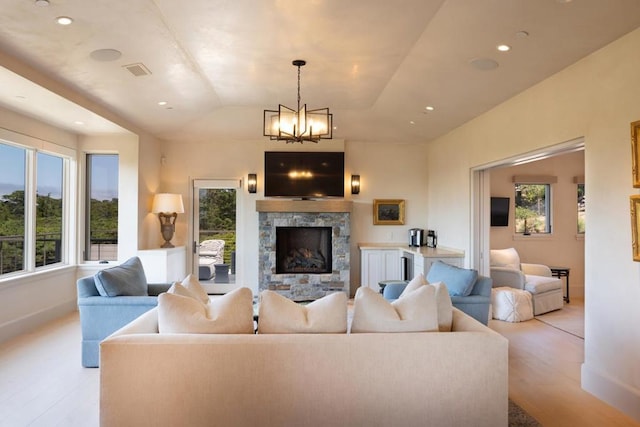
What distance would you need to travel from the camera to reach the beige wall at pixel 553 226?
7352 millimetres

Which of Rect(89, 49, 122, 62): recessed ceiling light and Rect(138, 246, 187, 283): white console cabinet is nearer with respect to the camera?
Rect(89, 49, 122, 62): recessed ceiling light

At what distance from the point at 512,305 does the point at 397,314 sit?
149 inches

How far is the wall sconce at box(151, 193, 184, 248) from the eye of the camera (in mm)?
6473

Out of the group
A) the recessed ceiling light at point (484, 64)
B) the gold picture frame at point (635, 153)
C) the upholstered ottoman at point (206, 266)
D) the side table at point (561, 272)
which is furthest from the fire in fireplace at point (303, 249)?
the gold picture frame at point (635, 153)

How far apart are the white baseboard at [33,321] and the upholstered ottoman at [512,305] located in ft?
19.3

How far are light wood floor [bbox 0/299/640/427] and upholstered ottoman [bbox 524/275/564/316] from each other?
885mm

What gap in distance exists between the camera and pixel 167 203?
6473mm

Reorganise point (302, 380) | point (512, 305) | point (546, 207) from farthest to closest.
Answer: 1. point (546, 207)
2. point (512, 305)
3. point (302, 380)

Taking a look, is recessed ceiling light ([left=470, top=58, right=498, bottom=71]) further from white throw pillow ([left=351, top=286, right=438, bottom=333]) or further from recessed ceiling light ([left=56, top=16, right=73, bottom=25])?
recessed ceiling light ([left=56, top=16, right=73, bottom=25])

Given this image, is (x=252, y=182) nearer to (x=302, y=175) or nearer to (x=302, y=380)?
(x=302, y=175)

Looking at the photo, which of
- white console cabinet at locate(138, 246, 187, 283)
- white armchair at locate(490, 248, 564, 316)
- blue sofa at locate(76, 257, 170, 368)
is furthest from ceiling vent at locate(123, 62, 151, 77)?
white armchair at locate(490, 248, 564, 316)

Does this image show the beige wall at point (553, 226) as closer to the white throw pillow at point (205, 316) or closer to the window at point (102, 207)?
the white throw pillow at point (205, 316)

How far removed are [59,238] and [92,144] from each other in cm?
143

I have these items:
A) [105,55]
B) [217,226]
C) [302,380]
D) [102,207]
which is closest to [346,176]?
[217,226]
